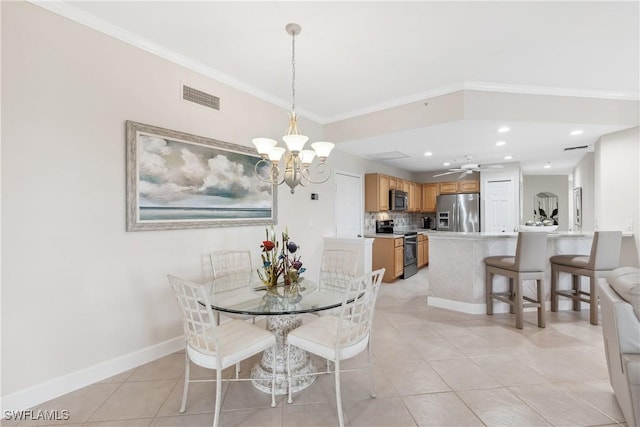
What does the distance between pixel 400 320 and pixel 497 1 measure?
320 cm

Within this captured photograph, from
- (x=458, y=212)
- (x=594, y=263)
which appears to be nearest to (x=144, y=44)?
(x=594, y=263)

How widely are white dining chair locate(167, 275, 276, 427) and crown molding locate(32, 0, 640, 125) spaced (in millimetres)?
2094

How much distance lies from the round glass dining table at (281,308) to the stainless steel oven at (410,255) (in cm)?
371

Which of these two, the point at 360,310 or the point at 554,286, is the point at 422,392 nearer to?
the point at 360,310

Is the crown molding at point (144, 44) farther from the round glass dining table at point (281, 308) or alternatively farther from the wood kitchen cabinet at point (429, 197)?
the wood kitchen cabinet at point (429, 197)

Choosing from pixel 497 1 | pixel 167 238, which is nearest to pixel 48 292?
pixel 167 238

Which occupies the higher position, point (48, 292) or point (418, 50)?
point (418, 50)

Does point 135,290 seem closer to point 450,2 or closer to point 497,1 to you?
point 450,2

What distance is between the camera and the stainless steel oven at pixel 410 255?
18.6 feet

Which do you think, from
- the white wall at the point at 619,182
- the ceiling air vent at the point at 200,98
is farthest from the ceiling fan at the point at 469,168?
the ceiling air vent at the point at 200,98

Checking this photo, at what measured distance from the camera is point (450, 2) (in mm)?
1978

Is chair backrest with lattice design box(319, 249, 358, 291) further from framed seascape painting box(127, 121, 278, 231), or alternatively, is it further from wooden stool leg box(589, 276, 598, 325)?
wooden stool leg box(589, 276, 598, 325)

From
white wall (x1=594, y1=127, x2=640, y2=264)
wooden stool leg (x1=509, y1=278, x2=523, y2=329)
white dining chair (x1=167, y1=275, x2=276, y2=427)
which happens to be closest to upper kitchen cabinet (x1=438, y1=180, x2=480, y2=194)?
white wall (x1=594, y1=127, x2=640, y2=264)

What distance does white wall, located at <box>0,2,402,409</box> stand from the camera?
6.07 feet
